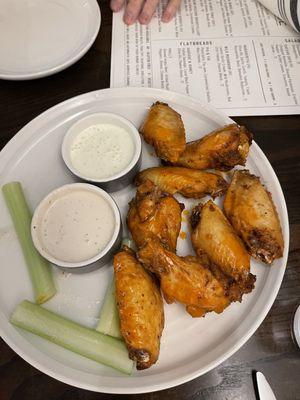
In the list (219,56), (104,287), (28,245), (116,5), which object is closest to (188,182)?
(104,287)

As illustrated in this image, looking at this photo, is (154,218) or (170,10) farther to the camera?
(170,10)

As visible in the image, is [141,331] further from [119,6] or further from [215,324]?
[119,6]

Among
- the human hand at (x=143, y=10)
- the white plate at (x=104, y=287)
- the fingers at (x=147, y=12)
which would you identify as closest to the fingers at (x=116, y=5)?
the human hand at (x=143, y=10)

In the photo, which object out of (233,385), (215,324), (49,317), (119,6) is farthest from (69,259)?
(119,6)


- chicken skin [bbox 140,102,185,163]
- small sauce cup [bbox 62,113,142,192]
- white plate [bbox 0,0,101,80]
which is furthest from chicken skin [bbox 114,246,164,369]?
white plate [bbox 0,0,101,80]

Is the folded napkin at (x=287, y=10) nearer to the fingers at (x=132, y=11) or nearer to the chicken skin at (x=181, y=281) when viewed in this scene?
the fingers at (x=132, y=11)

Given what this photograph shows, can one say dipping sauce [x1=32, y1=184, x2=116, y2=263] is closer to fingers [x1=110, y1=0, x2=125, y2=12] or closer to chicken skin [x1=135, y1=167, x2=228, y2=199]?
chicken skin [x1=135, y1=167, x2=228, y2=199]

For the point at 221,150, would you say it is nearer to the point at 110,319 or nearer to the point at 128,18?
the point at 110,319

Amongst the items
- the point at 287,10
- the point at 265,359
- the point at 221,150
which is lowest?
the point at 265,359
